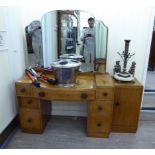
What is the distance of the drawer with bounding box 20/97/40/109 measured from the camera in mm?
1899

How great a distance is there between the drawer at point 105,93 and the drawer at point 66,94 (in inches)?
2.1

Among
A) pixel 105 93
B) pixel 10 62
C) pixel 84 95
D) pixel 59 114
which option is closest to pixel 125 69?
pixel 105 93

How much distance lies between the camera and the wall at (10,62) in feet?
5.94

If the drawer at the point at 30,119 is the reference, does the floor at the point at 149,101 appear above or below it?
below

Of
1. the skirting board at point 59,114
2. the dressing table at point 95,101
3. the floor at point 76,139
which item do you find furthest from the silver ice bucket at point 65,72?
the skirting board at point 59,114

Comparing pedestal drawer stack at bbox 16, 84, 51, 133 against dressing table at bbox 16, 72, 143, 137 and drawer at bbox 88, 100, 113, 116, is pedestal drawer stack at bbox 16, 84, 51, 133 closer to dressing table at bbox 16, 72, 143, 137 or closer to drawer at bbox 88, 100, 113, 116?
dressing table at bbox 16, 72, 143, 137

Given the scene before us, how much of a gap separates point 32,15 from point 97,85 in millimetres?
1178

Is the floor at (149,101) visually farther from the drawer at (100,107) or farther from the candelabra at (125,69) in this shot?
the drawer at (100,107)

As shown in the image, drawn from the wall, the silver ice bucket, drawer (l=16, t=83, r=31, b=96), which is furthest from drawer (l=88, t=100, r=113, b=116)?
the wall

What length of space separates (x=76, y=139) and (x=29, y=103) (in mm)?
672

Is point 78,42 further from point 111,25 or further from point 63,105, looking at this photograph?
point 63,105

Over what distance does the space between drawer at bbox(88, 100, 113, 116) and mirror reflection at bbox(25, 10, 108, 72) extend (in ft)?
1.65

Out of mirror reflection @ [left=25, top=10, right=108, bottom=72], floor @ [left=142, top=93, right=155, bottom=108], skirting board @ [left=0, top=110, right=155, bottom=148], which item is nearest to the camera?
skirting board @ [left=0, top=110, right=155, bottom=148]

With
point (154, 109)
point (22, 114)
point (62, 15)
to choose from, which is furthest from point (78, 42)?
point (154, 109)
